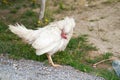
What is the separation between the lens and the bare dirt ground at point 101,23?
844 cm

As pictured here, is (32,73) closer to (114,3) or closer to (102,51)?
(102,51)

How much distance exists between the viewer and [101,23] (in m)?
9.44

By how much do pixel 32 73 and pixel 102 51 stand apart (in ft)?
5.93

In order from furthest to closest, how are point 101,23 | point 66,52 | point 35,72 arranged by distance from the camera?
point 101,23 → point 66,52 → point 35,72

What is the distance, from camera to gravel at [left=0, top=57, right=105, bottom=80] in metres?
6.66

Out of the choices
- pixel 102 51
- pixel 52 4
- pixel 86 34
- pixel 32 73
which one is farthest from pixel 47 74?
pixel 52 4

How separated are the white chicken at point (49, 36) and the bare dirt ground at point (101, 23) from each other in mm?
1094

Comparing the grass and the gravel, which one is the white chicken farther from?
the grass

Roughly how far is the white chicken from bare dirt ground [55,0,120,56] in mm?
1094

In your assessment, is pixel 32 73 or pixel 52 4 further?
pixel 52 4

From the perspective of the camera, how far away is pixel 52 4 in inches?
419

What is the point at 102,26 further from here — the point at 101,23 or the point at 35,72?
the point at 35,72

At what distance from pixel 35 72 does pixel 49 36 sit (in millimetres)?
660

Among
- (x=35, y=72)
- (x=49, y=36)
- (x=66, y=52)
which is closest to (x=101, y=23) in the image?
(x=66, y=52)
